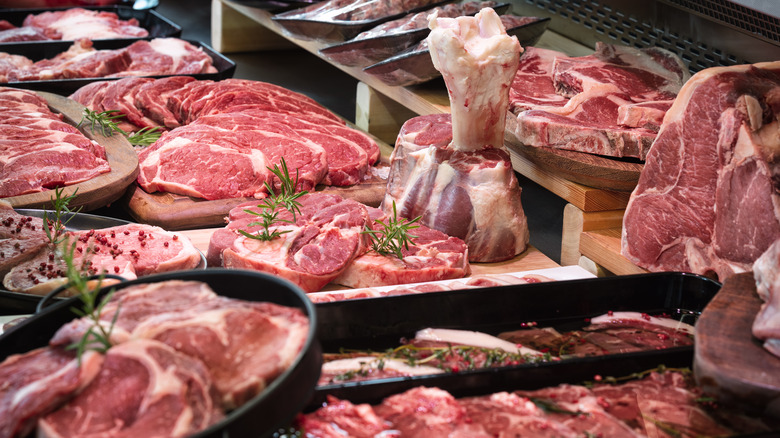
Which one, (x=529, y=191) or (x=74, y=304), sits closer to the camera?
(x=74, y=304)

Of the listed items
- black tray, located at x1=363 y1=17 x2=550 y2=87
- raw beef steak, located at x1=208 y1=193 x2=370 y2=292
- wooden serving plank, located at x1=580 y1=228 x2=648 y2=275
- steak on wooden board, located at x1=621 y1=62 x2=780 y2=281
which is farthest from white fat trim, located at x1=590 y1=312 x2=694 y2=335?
black tray, located at x1=363 y1=17 x2=550 y2=87

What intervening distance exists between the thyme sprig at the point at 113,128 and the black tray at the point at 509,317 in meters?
1.83

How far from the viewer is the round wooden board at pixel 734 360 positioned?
136 centimetres

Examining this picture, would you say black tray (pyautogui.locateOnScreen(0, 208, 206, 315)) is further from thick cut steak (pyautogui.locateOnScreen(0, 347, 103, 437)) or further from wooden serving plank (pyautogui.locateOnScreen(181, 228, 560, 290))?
thick cut steak (pyautogui.locateOnScreen(0, 347, 103, 437))

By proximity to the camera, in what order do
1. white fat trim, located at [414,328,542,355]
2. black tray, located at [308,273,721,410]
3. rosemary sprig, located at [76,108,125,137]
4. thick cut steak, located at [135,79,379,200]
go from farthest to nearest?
1. rosemary sprig, located at [76,108,125,137]
2. thick cut steak, located at [135,79,379,200]
3. white fat trim, located at [414,328,542,355]
4. black tray, located at [308,273,721,410]

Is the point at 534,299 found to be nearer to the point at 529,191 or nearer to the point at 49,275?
the point at 49,275

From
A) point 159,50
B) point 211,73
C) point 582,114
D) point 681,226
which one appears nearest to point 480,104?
Answer: point 582,114

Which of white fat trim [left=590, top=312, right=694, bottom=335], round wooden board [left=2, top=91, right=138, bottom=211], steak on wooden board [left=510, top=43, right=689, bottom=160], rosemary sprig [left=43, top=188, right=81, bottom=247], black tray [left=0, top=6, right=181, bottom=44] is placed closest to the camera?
white fat trim [left=590, top=312, right=694, bottom=335]

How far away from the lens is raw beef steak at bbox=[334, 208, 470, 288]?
2.27 m

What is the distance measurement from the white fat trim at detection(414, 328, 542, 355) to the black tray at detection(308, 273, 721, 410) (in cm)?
3

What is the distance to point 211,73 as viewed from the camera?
4188 mm

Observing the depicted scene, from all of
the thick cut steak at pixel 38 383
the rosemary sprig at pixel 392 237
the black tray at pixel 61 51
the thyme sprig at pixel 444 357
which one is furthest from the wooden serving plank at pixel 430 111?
the thick cut steak at pixel 38 383

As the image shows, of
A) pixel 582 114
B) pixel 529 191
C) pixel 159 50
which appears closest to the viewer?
pixel 582 114

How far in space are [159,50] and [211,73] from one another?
2.02 feet
